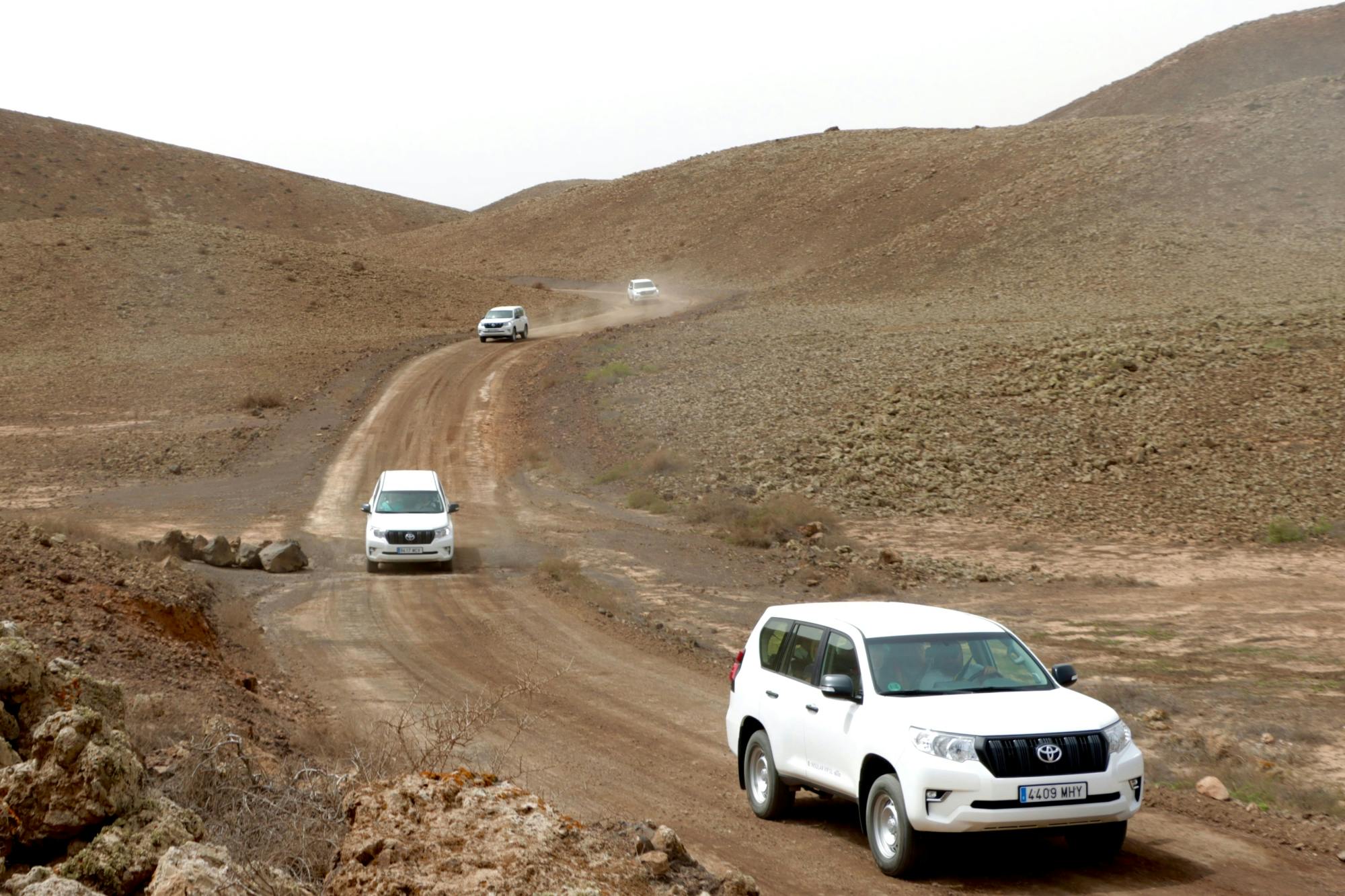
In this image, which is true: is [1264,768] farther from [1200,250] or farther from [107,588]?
[1200,250]

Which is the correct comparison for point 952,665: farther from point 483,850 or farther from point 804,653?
point 483,850

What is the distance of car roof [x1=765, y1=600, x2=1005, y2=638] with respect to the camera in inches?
365

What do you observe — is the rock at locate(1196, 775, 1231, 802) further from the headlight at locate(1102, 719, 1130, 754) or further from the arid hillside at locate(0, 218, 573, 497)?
the arid hillside at locate(0, 218, 573, 497)

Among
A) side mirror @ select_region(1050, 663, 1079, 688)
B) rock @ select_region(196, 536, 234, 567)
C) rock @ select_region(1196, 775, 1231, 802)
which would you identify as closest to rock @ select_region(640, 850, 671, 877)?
side mirror @ select_region(1050, 663, 1079, 688)

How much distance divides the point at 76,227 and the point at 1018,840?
255ft

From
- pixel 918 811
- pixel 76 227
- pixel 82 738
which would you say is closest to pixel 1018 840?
pixel 918 811

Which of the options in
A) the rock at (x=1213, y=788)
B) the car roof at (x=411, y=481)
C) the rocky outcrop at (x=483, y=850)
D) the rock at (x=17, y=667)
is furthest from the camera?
the car roof at (x=411, y=481)

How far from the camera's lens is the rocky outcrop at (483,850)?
19.9ft

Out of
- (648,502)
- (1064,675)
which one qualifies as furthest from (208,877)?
(648,502)

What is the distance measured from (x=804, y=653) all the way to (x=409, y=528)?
15994 mm

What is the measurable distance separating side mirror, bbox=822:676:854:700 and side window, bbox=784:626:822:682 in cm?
66

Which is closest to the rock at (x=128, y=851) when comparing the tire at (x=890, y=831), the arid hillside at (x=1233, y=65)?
the tire at (x=890, y=831)

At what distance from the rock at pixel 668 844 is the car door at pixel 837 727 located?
6.31 ft

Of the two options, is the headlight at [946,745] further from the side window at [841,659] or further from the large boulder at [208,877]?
the large boulder at [208,877]
